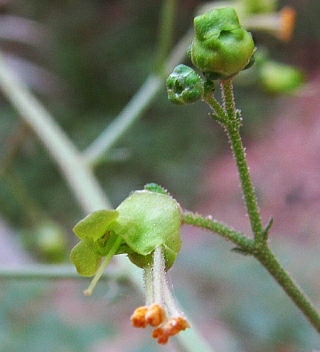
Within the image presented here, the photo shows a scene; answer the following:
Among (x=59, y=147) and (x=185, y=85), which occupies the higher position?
(x=59, y=147)

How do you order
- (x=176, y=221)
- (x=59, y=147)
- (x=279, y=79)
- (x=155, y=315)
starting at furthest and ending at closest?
1. (x=59, y=147)
2. (x=279, y=79)
3. (x=176, y=221)
4. (x=155, y=315)

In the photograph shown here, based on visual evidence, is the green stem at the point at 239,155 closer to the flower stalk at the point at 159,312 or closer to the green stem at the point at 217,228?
the green stem at the point at 217,228

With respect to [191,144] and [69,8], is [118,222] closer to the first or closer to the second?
A: [191,144]

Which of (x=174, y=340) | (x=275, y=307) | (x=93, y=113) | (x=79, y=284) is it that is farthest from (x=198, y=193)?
(x=174, y=340)

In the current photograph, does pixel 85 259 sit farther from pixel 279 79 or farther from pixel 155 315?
pixel 279 79

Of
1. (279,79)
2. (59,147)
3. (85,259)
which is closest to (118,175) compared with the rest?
(59,147)

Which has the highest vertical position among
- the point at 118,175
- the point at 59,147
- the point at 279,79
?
the point at 118,175
